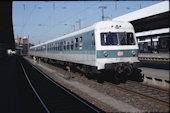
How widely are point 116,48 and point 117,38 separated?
2.03 feet

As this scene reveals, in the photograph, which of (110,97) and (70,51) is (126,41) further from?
(70,51)

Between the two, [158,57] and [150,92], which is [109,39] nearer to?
[150,92]

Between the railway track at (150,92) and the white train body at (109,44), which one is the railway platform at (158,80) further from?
the white train body at (109,44)

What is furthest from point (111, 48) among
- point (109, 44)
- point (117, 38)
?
point (117, 38)

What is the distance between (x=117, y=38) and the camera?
10883 millimetres

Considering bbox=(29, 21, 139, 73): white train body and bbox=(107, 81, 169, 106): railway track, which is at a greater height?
bbox=(29, 21, 139, 73): white train body

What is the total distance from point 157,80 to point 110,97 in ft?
11.4

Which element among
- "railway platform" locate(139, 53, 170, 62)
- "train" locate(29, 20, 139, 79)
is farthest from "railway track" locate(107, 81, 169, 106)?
"railway platform" locate(139, 53, 170, 62)

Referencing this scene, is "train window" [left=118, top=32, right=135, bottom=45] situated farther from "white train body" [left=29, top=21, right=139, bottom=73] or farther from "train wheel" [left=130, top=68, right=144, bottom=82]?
"train wheel" [left=130, top=68, right=144, bottom=82]

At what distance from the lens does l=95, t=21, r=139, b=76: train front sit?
1038 centimetres

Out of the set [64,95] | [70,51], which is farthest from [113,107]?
[70,51]

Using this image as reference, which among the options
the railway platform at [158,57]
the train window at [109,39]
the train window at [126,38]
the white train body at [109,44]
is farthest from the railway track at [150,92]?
the railway platform at [158,57]

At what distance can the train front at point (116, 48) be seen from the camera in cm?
1038

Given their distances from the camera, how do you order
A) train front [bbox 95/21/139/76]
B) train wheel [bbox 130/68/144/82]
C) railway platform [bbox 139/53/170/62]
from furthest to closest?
1. railway platform [bbox 139/53/170/62]
2. train wheel [bbox 130/68/144/82]
3. train front [bbox 95/21/139/76]
